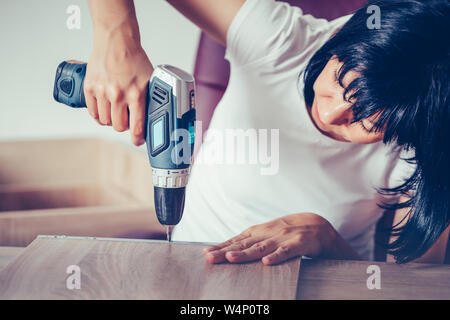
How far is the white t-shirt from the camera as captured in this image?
3.40ft

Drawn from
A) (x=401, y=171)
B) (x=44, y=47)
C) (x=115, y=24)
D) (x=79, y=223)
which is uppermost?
(x=44, y=47)

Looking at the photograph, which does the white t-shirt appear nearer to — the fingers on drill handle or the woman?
the woman

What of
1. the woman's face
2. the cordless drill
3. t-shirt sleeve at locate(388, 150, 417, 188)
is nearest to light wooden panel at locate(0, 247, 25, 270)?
the cordless drill

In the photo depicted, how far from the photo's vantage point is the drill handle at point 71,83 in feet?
2.49

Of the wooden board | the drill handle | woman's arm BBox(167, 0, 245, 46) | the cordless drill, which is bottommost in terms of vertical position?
the wooden board

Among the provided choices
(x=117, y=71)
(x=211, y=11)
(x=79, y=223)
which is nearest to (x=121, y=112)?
(x=117, y=71)

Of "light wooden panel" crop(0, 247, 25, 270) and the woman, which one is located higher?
the woman

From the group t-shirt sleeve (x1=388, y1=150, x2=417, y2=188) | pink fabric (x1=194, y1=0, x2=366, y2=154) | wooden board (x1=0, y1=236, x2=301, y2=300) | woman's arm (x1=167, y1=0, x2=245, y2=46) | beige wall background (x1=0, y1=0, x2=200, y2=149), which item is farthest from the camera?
beige wall background (x1=0, y1=0, x2=200, y2=149)

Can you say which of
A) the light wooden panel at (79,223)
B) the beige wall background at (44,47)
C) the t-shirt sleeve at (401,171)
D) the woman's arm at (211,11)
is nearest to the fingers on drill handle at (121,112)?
the woman's arm at (211,11)

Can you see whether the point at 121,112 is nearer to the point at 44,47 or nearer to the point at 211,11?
the point at 211,11

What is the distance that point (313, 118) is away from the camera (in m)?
1.04

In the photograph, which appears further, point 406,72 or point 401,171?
point 401,171

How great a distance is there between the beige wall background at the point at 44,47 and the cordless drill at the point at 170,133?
1.06 m

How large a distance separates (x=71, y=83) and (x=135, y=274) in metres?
0.34
